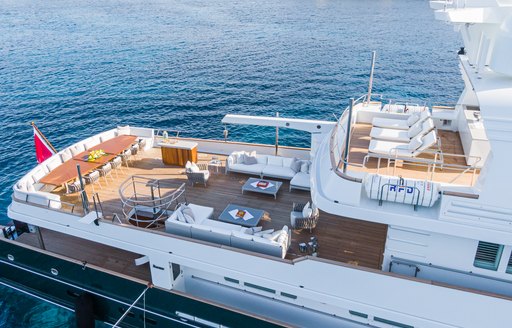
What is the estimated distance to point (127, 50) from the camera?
46.8 meters

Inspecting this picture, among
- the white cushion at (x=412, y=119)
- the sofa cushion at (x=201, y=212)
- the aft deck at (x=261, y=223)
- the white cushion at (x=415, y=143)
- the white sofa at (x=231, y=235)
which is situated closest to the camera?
the white sofa at (x=231, y=235)

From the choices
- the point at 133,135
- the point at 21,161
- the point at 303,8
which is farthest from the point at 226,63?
the point at 303,8

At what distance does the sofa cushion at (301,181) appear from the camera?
39.8 ft

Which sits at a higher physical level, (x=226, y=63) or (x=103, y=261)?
(x=226, y=63)

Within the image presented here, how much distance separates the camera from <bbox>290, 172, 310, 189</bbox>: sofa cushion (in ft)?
39.8

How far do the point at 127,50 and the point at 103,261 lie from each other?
41133 millimetres

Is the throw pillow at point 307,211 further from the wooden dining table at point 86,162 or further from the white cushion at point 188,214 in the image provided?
the wooden dining table at point 86,162

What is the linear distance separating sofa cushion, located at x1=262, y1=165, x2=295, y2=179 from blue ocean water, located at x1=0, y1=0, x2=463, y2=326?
21.6ft

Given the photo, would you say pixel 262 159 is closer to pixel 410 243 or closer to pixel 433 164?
pixel 433 164

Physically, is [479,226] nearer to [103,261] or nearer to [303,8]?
[103,261]

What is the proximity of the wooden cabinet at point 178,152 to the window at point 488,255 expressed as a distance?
9.59m

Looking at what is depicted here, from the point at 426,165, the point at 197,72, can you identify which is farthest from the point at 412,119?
the point at 197,72

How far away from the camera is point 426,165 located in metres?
9.15

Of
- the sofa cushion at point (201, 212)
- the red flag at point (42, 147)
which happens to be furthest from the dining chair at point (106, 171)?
the sofa cushion at point (201, 212)
